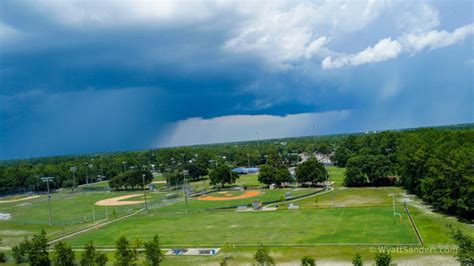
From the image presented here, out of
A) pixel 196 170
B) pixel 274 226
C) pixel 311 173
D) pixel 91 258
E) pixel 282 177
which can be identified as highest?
pixel 196 170

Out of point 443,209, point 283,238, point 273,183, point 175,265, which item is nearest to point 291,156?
point 273,183

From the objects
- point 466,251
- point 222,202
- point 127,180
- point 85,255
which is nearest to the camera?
point 466,251

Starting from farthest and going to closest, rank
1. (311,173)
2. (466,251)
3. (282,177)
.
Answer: (282,177) < (311,173) < (466,251)

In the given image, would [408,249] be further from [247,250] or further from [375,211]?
[375,211]

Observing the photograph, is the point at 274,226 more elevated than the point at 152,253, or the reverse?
the point at 152,253

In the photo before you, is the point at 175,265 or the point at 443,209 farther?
the point at 443,209

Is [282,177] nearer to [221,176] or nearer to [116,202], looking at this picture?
[221,176]

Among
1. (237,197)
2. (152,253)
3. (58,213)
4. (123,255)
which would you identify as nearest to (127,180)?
(58,213)

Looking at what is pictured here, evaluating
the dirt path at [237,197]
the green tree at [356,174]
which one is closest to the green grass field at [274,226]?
the dirt path at [237,197]
